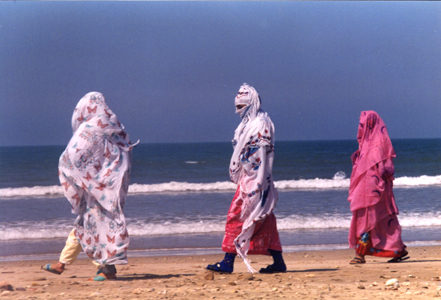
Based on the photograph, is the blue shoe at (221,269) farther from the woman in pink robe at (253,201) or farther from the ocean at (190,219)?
the ocean at (190,219)

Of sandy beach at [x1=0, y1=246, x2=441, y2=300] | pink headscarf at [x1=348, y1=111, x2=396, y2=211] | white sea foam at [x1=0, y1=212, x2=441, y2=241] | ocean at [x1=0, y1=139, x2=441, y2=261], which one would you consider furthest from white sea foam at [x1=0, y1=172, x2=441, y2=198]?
pink headscarf at [x1=348, y1=111, x2=396, y2=211]

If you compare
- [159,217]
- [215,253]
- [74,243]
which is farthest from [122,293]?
Answer: [159,217]

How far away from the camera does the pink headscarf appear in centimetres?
526

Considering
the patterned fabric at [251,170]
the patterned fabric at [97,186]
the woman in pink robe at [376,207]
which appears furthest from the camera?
the woman in pink robe at [376,207]

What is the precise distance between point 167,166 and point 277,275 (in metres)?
22.7

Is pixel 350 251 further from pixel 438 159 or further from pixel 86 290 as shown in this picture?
pixel 438 159

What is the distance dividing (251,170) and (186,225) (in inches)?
158

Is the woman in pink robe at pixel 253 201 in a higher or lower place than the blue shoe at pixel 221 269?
higher

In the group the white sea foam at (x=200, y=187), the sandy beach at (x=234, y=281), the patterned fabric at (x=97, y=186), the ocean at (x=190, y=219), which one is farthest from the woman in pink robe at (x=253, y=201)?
the white sea foam at (x=200, y=187)

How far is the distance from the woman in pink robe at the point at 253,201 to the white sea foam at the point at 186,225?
11.6 ft

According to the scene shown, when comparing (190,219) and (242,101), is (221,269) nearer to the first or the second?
(242,101)

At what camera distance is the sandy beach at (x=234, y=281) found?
3654 mm

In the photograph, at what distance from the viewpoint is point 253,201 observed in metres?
4.45

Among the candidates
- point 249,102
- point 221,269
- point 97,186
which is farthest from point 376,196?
point 97,186
